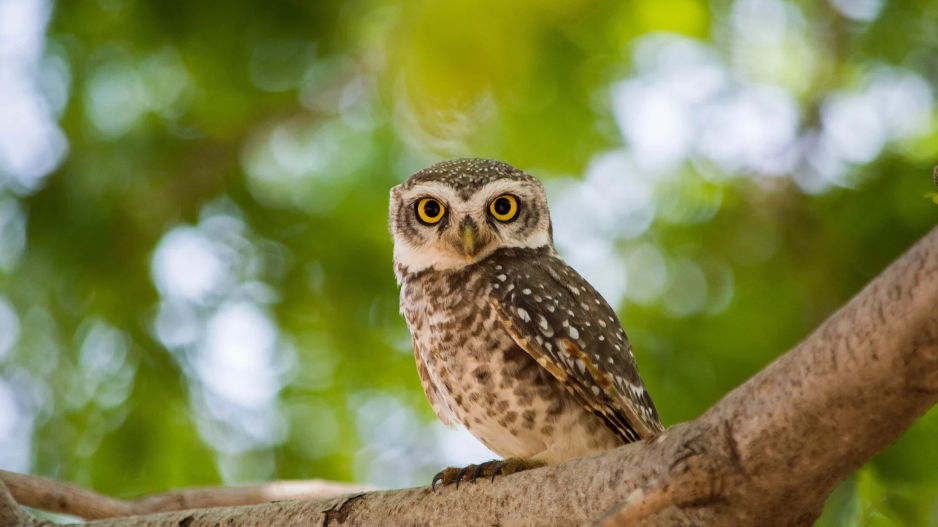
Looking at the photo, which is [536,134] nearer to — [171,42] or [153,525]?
[171,42]

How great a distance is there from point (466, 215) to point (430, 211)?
0.22 m

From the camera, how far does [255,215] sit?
5250 mm

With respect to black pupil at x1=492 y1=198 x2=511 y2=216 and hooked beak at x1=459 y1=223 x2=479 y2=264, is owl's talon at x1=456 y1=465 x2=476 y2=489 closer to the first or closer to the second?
hooked beak at x1=459 y1=223 x2=479 y2=264

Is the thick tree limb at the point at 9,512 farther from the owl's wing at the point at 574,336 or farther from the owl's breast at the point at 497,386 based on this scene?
the owl's wing at the point at 574,336

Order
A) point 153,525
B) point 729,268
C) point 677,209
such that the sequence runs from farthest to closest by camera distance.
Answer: point 677,209 < point 729,268 < point 153,525

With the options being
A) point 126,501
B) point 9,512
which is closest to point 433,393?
point 126,501

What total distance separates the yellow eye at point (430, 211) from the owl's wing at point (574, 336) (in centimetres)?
40

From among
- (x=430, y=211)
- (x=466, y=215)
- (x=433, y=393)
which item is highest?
(x=430, y=211)

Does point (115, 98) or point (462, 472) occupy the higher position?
point (115, 98)

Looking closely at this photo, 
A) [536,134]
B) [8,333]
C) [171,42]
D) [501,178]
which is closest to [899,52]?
[536,134]

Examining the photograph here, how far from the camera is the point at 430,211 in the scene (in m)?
3.58

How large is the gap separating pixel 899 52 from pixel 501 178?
2.35m

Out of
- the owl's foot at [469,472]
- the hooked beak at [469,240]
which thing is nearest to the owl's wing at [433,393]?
the hooked beak at [469,240]

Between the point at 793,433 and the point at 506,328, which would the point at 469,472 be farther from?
the point at 793,433
